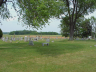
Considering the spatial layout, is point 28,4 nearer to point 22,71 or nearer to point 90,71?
point 22,71

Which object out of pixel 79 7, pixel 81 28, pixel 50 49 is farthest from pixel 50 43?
pixel 81 28

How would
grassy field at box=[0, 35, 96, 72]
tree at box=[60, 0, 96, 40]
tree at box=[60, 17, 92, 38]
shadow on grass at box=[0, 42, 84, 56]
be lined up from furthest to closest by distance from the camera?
tree at box=[60, 17, 92, 38] < tree at box=[60, 0, 96, 40] < shadow on grass at box=[0, 42, 84, 56] < grassy field at box=[0, 35, 96, 72]

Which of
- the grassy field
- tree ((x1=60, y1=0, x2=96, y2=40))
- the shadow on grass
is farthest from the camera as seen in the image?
tree ((x1=60, y1=0, x2=96, y2=40))

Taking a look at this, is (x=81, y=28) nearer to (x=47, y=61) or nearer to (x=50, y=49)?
(x=50, y=49)

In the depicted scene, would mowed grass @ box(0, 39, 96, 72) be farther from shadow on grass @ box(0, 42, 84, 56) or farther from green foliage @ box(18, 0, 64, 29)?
green foliage @ box(18, 0, 64, 29)

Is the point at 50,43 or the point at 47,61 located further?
the point at 50,43

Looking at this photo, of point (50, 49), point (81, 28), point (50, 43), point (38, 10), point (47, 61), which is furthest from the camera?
point (81, 28)

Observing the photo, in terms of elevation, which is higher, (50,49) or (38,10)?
(38,10)

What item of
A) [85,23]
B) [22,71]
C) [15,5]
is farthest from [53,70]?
[85,23]

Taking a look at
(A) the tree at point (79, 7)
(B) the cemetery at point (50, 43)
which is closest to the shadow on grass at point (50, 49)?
(B) the cemetery at point (50, 43)

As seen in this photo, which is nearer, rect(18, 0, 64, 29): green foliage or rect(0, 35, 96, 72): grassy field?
rect(0, 35, 96, 72): grassy field

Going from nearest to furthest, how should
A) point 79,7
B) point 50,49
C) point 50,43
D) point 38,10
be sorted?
point 38,10, point 50,49, point 50,43, point 79,7

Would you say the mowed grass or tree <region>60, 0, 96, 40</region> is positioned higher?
tree <region>60, 0, 96, 40</region>

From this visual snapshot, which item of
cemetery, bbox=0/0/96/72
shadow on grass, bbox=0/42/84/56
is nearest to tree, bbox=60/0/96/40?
cemetery, bbox=0/0/96/72
